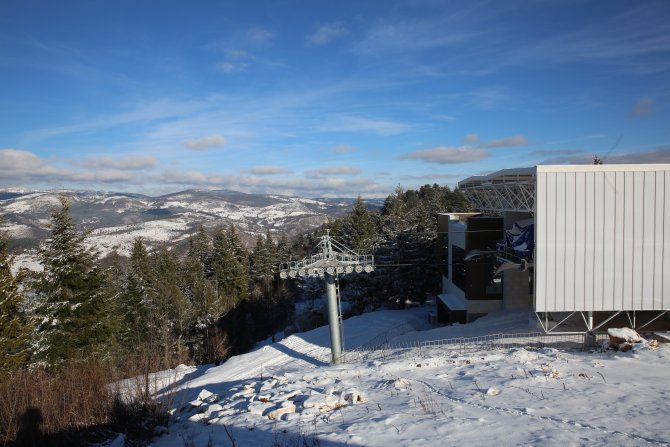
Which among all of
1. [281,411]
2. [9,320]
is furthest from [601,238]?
[9,320]

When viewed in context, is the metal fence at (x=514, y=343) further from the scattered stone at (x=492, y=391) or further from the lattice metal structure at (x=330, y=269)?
the scattered stone at (x=492, y=391)

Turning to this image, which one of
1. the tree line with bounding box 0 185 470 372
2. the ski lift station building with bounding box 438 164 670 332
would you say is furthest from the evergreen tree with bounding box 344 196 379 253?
the ski lift station building with bounding box 438 164 670 332

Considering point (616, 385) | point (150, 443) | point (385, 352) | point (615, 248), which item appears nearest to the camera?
point (150, 443)

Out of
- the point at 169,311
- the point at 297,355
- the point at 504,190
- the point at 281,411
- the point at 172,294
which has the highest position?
the point at 504,190

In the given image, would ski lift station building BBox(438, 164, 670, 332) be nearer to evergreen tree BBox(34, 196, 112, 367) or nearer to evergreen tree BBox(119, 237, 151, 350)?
evergreen tree BBox(34, 196, 112, 367)

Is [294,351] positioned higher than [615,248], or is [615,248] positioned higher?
[615,248]

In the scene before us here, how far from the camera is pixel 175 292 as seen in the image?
114 ft

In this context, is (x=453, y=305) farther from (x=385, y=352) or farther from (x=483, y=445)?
(x=483, y=445)

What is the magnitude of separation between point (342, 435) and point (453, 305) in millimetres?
20944

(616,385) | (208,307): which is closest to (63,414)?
(616,385)

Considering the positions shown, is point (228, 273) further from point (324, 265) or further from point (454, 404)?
point (454, 404)

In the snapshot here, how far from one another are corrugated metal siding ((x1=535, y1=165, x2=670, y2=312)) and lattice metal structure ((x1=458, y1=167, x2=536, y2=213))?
5.62ft

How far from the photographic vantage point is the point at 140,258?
4297cm

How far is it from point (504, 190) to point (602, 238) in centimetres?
827
